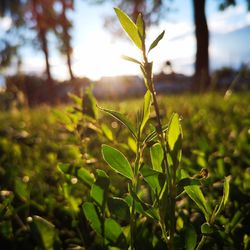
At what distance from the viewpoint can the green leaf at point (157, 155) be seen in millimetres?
631

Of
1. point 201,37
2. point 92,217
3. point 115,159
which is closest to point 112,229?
point 92,217

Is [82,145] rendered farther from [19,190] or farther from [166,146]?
[166,146]

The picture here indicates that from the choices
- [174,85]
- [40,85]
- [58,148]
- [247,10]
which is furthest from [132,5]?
[40,85]

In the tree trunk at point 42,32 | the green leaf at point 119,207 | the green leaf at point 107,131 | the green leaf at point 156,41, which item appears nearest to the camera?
the green leaf at point 156,41

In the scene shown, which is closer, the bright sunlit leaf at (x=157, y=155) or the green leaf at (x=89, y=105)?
the bright sunlit leaf at (x=157, y=155)

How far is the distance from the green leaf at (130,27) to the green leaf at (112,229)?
33cm

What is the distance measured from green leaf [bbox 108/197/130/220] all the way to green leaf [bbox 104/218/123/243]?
0.7 inches

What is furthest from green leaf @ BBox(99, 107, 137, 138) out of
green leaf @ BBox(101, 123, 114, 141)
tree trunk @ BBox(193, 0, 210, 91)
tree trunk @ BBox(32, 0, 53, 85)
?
tree trunk @ BBox(32, 0, 53, 85)

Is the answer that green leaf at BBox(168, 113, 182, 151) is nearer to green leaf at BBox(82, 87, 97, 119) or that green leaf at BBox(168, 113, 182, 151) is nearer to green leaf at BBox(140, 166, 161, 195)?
green leaf at BBox(140, 166, 161, 195)

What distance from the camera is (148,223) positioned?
92cm

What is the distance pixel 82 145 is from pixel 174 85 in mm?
31315

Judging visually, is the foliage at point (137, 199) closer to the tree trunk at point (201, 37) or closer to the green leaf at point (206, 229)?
the green leaf at point (206, 229)

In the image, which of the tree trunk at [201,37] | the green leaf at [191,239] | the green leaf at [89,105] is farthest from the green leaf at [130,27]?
the tree trunk at [201,37]

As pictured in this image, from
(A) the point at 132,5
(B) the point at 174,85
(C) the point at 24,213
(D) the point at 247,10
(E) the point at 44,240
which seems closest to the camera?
(E) the point at 44,240
